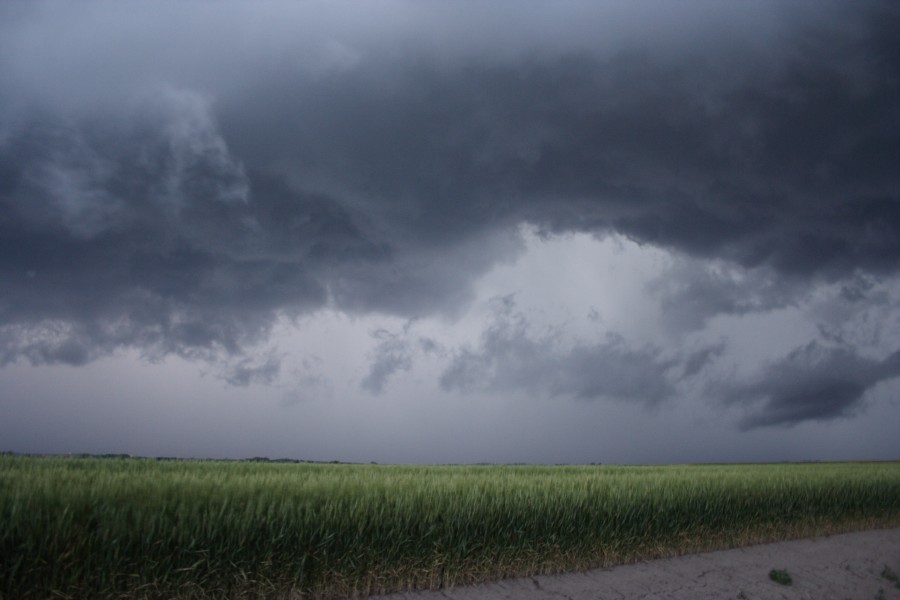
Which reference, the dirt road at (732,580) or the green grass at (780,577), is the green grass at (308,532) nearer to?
the dirt road at (732,580)

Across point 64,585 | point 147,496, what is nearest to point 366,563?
point 147,496

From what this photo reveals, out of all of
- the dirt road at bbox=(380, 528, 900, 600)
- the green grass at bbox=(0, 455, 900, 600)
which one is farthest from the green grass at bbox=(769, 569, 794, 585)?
the green grass at bbox=(0, 455, 900, 600)

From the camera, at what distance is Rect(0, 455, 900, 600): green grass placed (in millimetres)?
5293

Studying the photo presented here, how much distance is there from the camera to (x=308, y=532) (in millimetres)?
6504

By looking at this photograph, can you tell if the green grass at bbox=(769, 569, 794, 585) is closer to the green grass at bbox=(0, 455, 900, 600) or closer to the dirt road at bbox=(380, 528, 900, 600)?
the dirt road at bbox=(380, 528, 900, 600)

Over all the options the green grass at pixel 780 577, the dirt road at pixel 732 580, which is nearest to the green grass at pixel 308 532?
the dirt road at pixel 732 580

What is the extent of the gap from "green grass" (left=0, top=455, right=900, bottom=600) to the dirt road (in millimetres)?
283

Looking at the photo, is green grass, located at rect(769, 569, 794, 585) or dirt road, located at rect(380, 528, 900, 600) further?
green grass, located at rect(769, 569, 794, 585)

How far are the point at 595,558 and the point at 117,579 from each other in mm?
6853

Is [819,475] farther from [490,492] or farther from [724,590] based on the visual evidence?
[490,492]

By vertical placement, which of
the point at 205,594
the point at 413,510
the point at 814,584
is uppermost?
the point at 413,510

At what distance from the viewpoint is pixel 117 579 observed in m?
5.50

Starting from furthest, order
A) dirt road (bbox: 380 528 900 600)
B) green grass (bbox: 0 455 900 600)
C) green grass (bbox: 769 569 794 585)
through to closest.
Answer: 1. green grass (bbox: 769 569 794 585)
2. dirt road (bbox: 380 528 900 600)
3. green grass (bbox: 0 455 900 600)

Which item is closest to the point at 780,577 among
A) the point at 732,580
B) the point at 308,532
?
the point at 732,580
